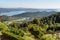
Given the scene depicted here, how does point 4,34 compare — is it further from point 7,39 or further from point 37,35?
point 37,35

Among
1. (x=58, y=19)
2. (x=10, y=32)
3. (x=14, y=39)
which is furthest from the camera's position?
(x=58, y=19)

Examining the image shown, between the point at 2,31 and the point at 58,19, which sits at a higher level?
the point at 2,31

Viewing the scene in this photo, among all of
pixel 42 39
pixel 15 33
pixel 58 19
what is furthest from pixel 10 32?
pixel 58 19

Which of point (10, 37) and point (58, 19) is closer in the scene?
point (10, 37)

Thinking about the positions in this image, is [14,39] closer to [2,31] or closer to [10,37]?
[10,37]

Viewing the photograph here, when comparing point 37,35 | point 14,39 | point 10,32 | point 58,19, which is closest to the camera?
point 14,39

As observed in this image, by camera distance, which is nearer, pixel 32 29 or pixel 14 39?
pixel 14 39

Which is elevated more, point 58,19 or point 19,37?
point 19,37

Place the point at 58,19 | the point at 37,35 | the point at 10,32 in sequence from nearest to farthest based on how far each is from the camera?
the point at 10,32, the point at 37,35, the point at 58,19

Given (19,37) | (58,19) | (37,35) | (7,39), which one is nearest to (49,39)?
(37,35)
